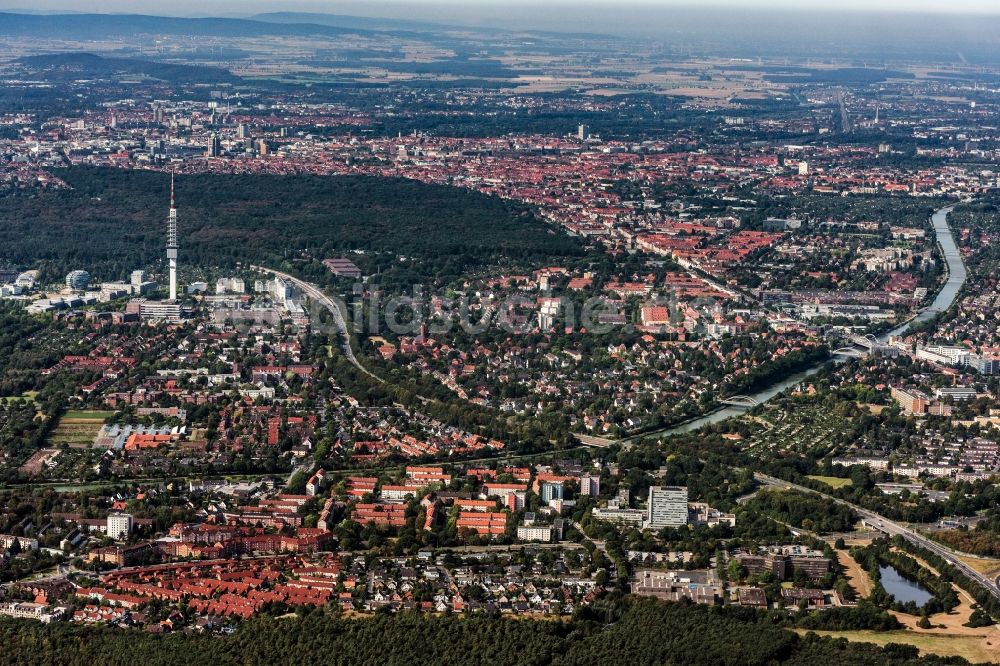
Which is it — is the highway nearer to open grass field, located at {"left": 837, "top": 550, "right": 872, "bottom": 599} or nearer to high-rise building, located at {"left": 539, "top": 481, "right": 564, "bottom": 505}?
open grass field, located at {"left": 837, "top": 550, "right": 872, "bottom": 599}

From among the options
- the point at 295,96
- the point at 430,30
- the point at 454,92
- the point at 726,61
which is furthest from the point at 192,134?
the point at 430,30

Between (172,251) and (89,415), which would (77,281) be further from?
(89,415)

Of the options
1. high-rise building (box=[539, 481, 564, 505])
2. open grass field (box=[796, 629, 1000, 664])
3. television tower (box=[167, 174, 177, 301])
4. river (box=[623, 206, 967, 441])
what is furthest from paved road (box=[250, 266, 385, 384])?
open grass field (box=[796, 629, 1000, 664])

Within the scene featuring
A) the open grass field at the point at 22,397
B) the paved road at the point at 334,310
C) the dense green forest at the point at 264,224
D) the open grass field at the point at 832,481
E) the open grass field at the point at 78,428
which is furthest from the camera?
the dense green forest at the point at 264,224

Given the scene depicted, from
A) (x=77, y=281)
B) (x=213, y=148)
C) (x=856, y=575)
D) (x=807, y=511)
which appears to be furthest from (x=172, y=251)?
(x=213, y=148)

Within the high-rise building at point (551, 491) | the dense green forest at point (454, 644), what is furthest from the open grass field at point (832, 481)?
the dense green forest at point (454, 644)

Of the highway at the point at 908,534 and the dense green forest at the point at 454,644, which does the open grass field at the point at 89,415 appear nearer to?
the dense green forest at the point at 454,644
